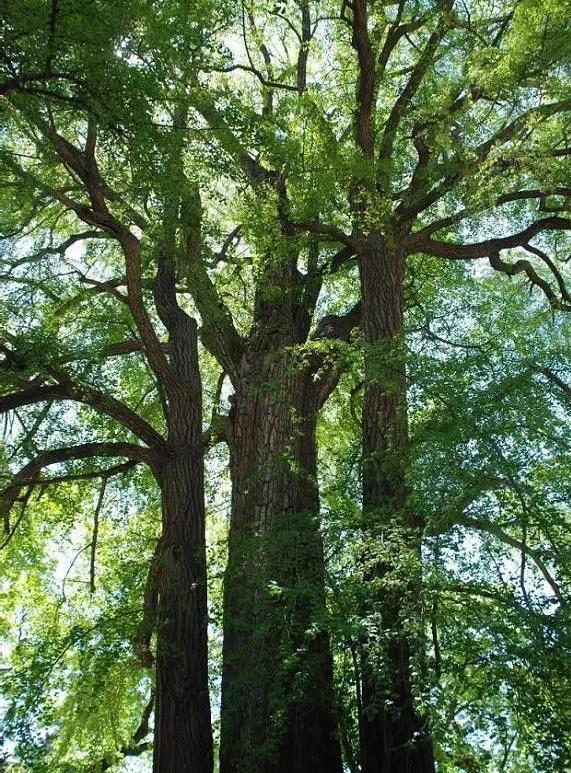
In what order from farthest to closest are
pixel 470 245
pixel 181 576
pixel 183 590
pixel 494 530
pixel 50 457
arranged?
pixel 470 245 < pixel 50 457 < pixel 181 576 < pixel 183 590 < pixel 494 530

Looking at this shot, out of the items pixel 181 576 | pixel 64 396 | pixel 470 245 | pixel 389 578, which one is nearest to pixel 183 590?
pixel 181 576

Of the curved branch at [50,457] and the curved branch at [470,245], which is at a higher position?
the curved branch at [470,245]

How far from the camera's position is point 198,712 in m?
6.43

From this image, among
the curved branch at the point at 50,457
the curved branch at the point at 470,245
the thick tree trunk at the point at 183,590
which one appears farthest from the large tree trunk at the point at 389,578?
the curved branch at the point at 50,457

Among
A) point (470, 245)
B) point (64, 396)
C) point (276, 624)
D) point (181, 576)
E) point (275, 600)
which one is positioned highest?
point (470, 245)

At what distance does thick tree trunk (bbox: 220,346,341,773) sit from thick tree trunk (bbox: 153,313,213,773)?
39 centimetres

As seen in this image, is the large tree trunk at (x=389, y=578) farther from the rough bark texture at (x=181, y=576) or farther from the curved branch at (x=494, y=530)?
the rough bark texture at (x=181, y=576)

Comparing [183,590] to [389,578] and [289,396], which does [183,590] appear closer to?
[289,396]

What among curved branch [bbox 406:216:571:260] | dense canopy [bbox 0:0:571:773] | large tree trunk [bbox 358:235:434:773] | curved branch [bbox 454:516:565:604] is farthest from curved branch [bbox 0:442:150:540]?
curved branch [bbox 454:516:565:604]

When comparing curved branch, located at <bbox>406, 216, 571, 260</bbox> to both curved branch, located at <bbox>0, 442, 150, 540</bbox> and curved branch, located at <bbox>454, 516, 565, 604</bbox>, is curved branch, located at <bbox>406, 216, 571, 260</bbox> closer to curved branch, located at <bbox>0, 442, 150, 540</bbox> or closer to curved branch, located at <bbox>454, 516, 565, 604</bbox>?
curved branch, located at <bbox>0, 442, 150, 540</bbox>

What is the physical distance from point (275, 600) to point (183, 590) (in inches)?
76.5

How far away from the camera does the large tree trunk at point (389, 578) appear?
4.46 m

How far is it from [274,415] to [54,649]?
3.11 meters

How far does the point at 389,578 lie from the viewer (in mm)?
4734
